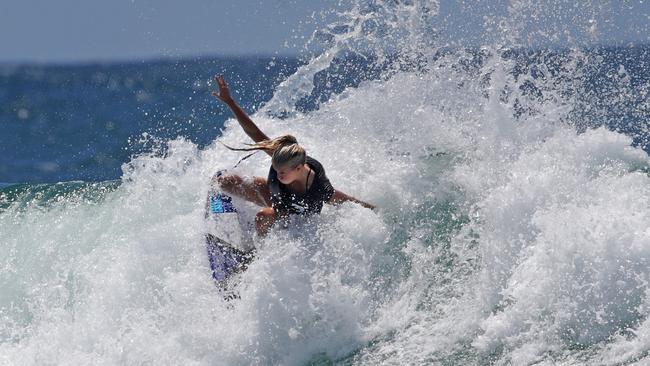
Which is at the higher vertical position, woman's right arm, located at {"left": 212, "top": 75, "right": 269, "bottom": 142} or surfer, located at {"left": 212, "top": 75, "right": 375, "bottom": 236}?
woman's right arm, located at {"left": 212, "top": 75, "right": 269, "bottom": 142}

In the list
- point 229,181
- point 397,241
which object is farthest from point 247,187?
point 397,241

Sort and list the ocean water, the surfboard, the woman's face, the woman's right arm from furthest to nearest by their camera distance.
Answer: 1. the woman's right arm
2. the surfboard
3. the woman's face
4. the ocean water

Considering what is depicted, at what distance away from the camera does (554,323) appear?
3740 millimetres

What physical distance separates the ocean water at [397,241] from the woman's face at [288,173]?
1.11ft

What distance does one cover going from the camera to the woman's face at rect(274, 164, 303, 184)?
4141mm

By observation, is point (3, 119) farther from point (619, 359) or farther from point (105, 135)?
point (619, 359)

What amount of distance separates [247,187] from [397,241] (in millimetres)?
874

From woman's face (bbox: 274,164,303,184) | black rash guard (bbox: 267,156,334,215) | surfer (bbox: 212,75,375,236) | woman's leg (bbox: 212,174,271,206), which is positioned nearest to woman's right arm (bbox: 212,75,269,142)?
surfer (bbox: 212,75,375,236)

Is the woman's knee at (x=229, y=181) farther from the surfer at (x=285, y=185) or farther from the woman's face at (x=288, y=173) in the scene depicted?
the woman's face at (x=288, y=173)

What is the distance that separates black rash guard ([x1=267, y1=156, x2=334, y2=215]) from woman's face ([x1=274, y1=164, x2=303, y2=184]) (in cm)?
14

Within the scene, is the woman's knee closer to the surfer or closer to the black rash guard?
the surfer

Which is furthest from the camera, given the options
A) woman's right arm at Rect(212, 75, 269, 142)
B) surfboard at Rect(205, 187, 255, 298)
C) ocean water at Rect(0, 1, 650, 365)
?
woman's right arm at Rect(212, 75, 269, 142)

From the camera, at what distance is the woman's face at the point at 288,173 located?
414 centimetres

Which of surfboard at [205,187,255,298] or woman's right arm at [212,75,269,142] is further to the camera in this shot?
woman's right arm at [212,75,269,142]
